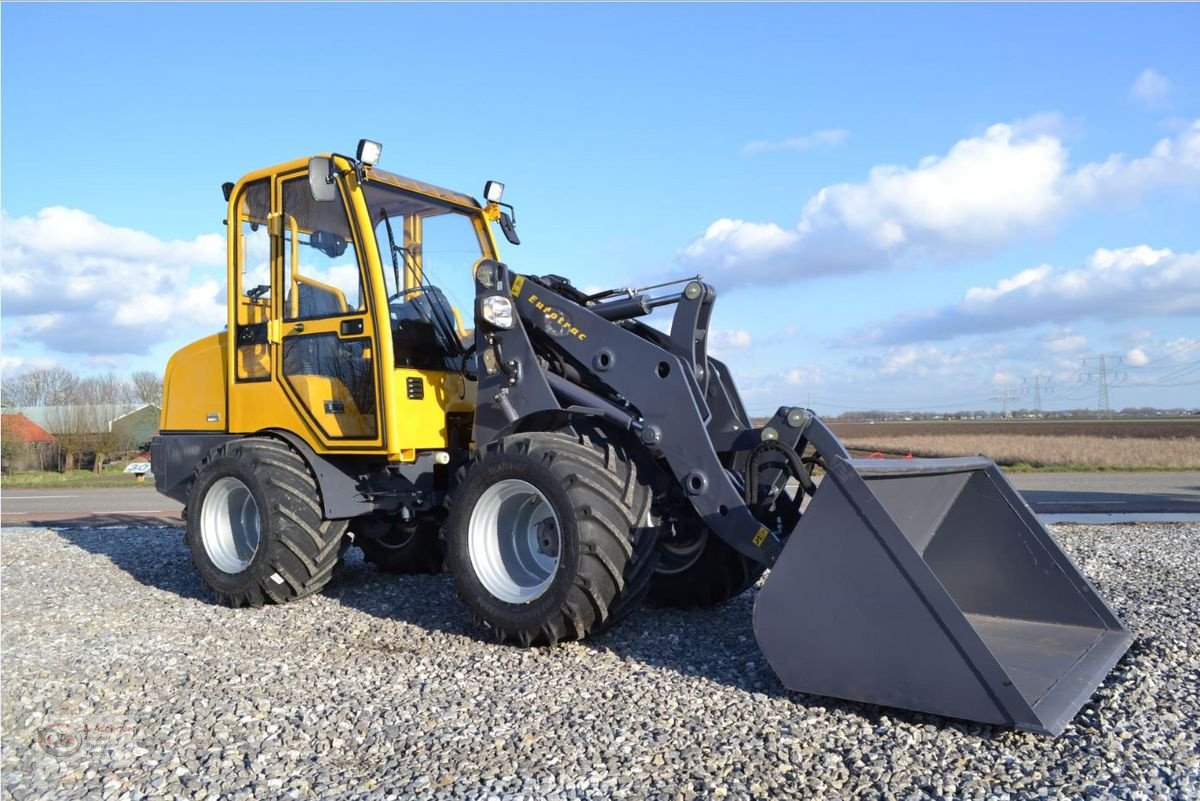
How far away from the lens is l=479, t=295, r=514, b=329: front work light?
597cm

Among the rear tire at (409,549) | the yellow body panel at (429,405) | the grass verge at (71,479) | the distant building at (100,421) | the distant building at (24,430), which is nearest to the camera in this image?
the yellow body panel at (429,405)

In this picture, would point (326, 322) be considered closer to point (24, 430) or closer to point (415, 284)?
point (415, 284)

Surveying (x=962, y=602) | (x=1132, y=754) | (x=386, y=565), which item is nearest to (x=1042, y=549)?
(x=962, y=602)

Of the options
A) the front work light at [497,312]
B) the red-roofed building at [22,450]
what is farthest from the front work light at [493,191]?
the red-roofed building at [22,450]

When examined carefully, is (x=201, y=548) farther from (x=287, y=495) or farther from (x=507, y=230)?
(x=507, y=230)

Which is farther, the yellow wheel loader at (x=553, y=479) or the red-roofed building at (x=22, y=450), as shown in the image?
the red-roofed building at (x=22, y=450)

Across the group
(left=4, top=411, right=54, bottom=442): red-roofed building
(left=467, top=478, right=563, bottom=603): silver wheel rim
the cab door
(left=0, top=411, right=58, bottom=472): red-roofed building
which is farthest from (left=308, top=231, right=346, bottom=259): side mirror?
(left=4, top=411, right=54, bottom=442): red-roofed building

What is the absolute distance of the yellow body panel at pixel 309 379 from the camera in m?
6.38

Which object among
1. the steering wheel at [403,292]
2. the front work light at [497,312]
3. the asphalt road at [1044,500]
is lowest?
the asphalt road at [1044,500]

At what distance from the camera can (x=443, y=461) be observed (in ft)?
21.6

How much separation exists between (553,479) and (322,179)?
2603 millimetres

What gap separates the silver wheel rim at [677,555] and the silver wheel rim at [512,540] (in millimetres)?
881

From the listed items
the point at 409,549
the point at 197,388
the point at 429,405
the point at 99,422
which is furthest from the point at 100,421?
the point at 429,405
